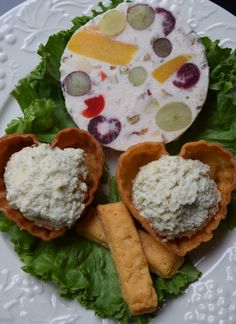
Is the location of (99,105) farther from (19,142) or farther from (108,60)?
(19,142)

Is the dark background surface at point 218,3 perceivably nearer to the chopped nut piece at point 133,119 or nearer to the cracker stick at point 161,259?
the chopped nut piece at point 133,119

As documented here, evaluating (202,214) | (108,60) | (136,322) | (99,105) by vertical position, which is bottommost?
(136,322)

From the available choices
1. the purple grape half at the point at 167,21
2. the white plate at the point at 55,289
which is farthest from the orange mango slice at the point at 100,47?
the white plate at the point at 55,289

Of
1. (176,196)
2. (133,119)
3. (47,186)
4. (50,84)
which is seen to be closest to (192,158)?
(176,196)

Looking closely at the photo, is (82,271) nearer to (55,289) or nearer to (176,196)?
(55,289)

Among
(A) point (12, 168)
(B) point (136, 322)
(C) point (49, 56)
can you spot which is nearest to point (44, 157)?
(A) point (12, 168)
